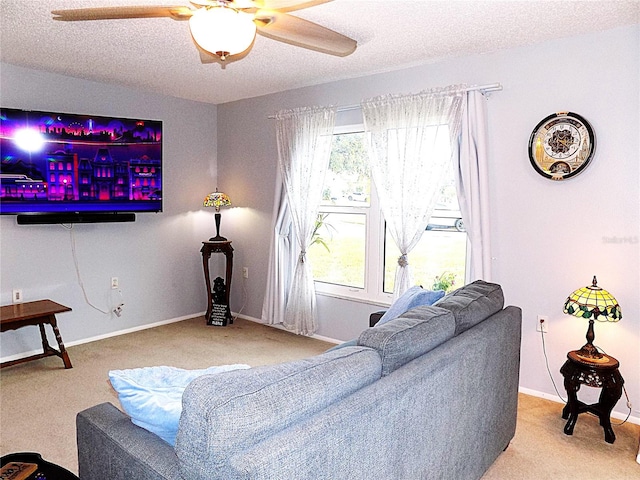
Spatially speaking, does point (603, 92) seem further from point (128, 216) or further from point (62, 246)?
point (62, 246)

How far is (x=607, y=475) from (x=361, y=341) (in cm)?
170

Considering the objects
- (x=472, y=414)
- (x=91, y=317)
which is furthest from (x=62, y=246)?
(x=472, y=414)

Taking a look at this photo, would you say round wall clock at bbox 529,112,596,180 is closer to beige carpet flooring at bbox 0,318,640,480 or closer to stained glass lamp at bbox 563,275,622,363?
stained glass lamp at bbox 563,275,622,363

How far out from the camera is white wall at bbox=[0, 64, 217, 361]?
4.02 m

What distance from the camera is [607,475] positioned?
2.41 metres

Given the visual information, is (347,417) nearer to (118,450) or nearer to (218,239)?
(118,450)

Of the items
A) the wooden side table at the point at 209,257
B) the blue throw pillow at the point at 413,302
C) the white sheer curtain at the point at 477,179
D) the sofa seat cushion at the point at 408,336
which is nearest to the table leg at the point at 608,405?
the white sheer curtain at the point at 477,179

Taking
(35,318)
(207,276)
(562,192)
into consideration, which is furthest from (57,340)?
(562,192)

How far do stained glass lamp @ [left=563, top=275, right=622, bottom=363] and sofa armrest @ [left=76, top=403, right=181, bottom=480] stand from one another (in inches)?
94.6

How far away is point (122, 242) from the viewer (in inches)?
185

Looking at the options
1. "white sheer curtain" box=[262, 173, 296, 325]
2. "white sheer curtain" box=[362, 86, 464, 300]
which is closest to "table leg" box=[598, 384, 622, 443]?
"white sheer curtain" box=[362, 86, 464, 300]

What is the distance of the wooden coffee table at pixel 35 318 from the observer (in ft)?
11.5

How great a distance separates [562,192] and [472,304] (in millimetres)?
1452

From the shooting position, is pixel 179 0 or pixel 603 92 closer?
pixel 179 0
